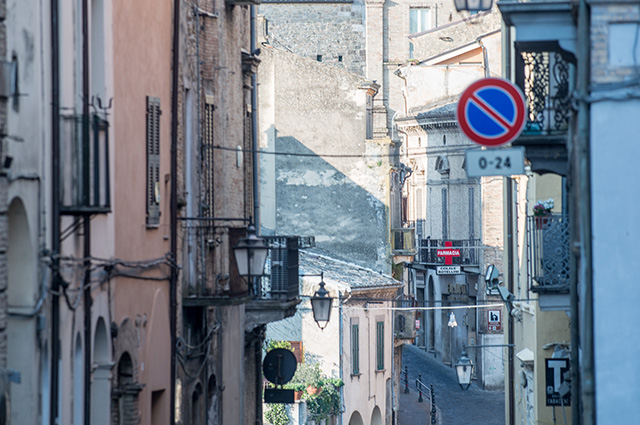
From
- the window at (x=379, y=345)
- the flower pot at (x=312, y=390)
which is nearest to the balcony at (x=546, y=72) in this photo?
the flower pot at (x=312, y=390)

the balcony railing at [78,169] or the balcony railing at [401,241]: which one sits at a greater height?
the balcony railing at [78,169]

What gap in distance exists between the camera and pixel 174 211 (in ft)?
57.5

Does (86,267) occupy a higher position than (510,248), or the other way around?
(86,267)

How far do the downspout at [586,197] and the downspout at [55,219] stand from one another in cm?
460

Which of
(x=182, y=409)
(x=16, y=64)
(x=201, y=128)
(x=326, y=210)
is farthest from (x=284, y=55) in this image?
(x=16, y=64)

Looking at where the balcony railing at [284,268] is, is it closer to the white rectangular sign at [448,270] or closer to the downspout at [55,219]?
the downspout at [55,219]

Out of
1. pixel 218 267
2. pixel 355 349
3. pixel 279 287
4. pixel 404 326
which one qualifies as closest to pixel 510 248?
pixel 279 287

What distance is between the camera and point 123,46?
48.8ft

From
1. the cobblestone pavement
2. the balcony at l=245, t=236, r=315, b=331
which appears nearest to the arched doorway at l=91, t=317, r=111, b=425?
the balcony at l=245, t=236, r=315, b=331

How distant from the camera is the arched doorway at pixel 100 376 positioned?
45.5 feet

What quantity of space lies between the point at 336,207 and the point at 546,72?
77.8 ft

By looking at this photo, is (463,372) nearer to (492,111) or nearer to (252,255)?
(252,255)

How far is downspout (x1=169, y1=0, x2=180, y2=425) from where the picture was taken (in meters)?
17.3

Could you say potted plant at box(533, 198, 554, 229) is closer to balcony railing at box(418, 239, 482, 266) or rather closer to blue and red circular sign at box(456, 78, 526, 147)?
blue and red circular sign at box(456, 78, 526, 147)
